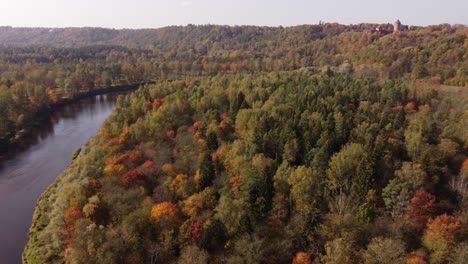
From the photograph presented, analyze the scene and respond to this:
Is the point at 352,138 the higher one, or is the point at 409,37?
the point at 409,37

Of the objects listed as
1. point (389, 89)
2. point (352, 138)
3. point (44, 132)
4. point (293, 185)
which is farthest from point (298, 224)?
point (44, 132)

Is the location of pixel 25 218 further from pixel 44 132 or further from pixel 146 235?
pixel 44 132

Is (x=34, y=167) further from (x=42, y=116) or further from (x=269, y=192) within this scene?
(x=269, y=192)

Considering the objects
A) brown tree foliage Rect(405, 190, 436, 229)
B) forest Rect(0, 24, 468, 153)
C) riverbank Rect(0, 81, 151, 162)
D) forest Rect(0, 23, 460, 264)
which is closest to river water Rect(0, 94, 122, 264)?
riverbank Rect(0, 81, 151, 162)

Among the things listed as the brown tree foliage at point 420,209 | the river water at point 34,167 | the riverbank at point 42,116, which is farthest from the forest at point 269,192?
the riverbank at point 42,116

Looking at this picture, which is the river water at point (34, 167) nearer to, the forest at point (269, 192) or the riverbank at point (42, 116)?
the riverbank at point (42, 116)

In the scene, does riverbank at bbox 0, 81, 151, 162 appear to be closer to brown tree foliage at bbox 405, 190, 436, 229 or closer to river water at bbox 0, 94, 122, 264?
river water at bbox 0, 94, 122, 264
